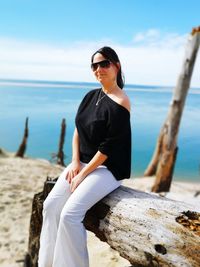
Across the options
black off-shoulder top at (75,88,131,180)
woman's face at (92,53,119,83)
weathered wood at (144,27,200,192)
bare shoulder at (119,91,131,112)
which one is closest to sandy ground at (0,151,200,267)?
weathered wood at (144,27,200,192)

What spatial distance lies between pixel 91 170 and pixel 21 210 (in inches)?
150

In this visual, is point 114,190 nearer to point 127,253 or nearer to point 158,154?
point 127,253

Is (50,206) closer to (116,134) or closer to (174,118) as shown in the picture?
(116,134)

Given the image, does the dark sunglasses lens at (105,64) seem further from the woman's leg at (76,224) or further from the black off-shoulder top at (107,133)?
the woman's leg at (76,224)

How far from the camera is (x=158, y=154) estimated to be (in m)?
11.2

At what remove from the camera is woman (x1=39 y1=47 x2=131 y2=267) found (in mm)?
3041

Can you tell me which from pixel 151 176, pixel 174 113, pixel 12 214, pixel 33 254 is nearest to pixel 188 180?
pixel 151 176

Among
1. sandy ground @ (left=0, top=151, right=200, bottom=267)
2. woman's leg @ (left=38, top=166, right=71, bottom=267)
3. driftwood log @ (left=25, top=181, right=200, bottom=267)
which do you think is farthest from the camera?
sandy ground @ (left=0, top=151, right=200, bottom=267)

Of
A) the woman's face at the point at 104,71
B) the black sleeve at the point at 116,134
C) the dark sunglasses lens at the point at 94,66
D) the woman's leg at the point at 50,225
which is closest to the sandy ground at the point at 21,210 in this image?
the woman's leg at the point at 50,225

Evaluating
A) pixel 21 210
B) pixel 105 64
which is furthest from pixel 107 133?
pixel 21 210

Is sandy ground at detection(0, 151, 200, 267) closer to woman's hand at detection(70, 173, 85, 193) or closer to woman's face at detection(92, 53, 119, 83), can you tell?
woman's hand at detection(70, 173, 85, 193)

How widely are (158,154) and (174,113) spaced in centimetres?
217

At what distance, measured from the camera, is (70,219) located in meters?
3.00

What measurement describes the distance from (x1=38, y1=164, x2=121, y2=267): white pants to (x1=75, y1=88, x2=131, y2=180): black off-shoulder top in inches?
5.5
